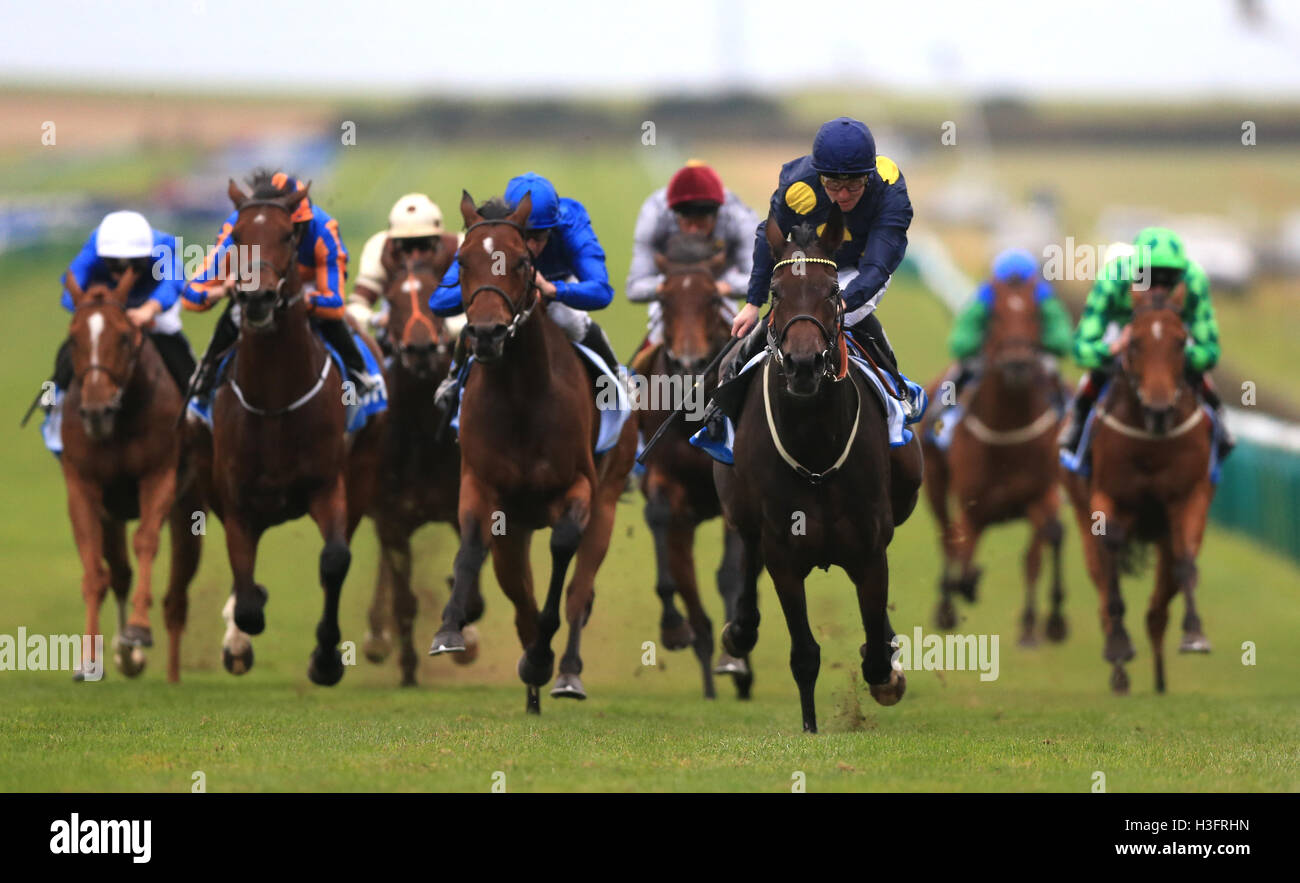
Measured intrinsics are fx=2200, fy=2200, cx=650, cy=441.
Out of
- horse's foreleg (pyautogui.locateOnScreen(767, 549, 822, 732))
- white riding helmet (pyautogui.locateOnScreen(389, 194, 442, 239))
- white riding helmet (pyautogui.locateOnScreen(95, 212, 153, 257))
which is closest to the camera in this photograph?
horse's foreleg (pyautogui.locateOnScreen(767, 549, 822, 732))

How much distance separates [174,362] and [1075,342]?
5.37 m

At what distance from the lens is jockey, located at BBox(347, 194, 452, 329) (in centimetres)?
1305

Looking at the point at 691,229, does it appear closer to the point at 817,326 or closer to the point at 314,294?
the point at 314,294

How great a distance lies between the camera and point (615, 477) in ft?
37.0

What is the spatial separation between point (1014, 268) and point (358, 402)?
22.1ft

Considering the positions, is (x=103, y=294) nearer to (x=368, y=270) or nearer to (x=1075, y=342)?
(x=368, y=270)

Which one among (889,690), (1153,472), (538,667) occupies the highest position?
(1153,472)

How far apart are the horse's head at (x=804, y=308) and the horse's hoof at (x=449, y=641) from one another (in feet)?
6.59

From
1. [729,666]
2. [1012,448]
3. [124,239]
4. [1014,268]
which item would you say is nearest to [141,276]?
[124,239]

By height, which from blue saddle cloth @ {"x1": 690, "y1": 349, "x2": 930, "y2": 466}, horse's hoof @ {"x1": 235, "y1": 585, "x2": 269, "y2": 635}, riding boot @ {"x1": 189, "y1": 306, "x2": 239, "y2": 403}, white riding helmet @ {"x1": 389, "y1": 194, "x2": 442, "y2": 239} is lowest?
horse's hoof @ {"x1": 235, "y1": 585, "x2": 269, "y2": 635}

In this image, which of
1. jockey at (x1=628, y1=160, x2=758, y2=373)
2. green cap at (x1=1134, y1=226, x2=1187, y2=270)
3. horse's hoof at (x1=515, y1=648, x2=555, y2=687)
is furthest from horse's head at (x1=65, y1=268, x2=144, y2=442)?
green cap at (x1=1134, y1=226, x2=1187, y2=270)

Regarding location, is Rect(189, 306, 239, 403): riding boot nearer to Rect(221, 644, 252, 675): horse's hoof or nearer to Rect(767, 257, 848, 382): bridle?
Rect(221, 644, 252, 675): horse's hoof

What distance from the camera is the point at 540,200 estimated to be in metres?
10.6
